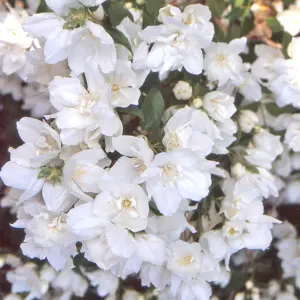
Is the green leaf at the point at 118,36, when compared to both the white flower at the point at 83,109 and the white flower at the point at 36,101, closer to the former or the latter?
the white flower at the point at 83,109

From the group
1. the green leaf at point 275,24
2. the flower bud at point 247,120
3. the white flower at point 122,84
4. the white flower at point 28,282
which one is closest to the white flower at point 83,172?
the white flower at point 122,84

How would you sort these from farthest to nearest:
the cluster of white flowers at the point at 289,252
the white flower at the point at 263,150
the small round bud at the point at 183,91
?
1. the cluster of white flowers at the point at 289,252
2. the white flower at the point at 263,150
3. the small round bud at the point at 183,91

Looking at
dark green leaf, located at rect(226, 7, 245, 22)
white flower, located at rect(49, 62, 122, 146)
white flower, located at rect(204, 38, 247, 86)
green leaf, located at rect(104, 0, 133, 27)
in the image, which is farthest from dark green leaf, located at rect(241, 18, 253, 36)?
white flower, located at rect(49, 62, 122, 146)

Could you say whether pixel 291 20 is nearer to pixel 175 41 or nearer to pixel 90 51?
pixel 175 41

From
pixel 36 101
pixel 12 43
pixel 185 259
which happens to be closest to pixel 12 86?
pixel 36 101

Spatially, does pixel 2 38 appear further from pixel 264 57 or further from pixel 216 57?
pixel 264 57

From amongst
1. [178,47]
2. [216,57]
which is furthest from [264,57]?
[178,47]
